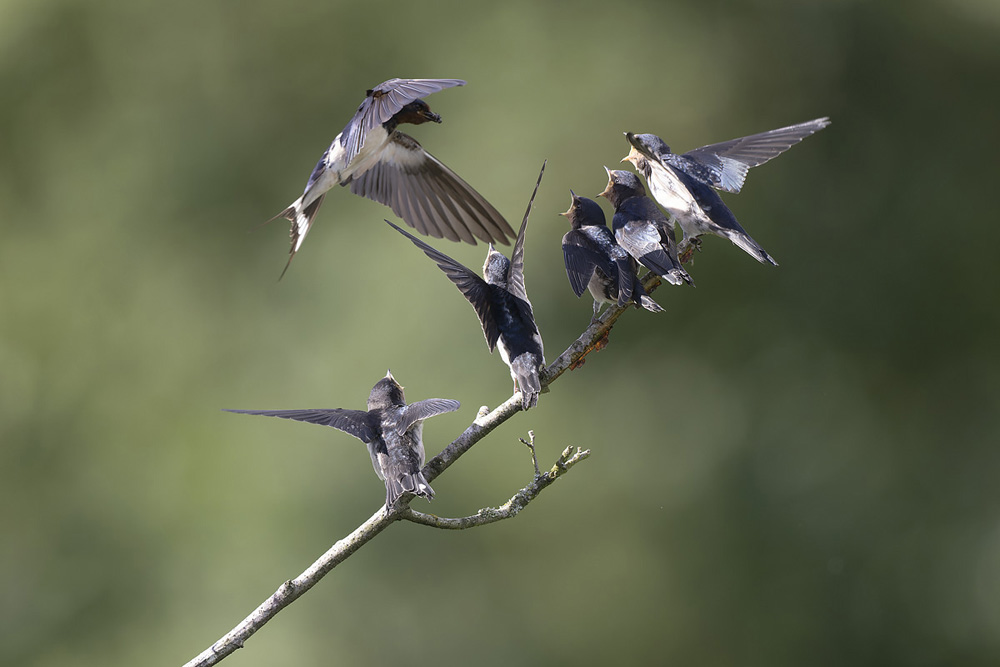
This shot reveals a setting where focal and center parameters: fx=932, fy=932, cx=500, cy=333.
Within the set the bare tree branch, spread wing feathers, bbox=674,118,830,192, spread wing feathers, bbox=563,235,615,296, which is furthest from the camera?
spread wing feathers, bbox=674,118,830,192

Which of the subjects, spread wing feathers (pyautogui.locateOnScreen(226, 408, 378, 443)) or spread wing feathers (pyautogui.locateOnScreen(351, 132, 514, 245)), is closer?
spread wing feathers (pyautogui.locateOnScreen(226, 408, 378, 443))

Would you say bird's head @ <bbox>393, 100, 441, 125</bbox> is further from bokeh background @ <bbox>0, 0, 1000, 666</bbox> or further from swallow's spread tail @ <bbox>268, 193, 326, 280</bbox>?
bokeh background @ <bbox>0, 0, 1000, 666</bbox>

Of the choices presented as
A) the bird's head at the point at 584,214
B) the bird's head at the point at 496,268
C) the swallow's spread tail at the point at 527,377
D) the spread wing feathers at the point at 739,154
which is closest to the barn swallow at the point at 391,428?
the swallow's spread tail at the point at 527,377

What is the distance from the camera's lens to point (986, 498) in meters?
6.59

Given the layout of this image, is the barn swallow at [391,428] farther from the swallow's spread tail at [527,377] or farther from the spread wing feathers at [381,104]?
the spread wing feathers at [381,104]

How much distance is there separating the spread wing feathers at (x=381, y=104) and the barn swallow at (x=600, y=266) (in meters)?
0.61

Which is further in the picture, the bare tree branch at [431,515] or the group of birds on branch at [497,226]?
the group of birds on branch at [497,226]

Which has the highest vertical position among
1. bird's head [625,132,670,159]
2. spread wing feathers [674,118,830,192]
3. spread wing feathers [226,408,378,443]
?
bird's head [625,132,670,159]

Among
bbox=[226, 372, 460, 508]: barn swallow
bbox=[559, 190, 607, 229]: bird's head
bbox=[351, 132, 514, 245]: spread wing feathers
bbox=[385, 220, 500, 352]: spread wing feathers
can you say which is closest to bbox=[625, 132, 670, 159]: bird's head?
bbox=[559, 190, 607, 229]: bird's head

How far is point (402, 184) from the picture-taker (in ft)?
10.6

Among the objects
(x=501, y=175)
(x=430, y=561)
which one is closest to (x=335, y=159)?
(x=501, y=175)

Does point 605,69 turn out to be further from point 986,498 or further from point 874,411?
point 986,498

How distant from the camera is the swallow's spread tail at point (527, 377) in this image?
2.16 metres

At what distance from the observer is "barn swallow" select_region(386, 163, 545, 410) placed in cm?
231
